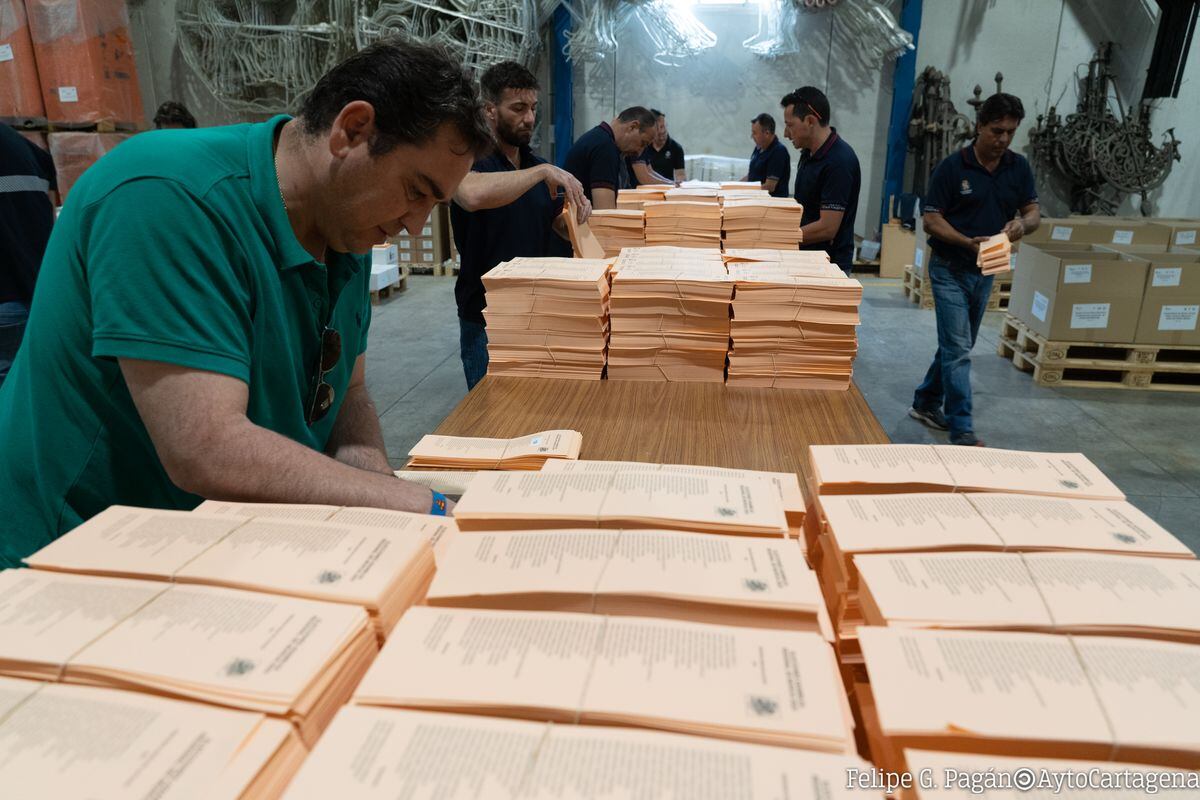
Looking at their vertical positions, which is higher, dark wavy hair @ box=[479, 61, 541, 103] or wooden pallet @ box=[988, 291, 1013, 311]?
dark wavy hair @ box=[479, 61, 541, 103]

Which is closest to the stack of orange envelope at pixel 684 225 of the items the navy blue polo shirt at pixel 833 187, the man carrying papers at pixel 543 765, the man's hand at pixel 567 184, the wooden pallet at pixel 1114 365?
the man's hand at pixel 567 184

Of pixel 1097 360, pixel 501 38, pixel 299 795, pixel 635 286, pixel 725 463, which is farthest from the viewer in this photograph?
pixel 501 38

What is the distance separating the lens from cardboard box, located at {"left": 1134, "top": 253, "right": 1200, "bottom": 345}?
16.1 feet

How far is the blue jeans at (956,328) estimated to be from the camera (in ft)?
14.2

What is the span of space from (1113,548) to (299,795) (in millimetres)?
1042

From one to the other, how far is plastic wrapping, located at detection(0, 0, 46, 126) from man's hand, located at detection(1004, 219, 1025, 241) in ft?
25.2

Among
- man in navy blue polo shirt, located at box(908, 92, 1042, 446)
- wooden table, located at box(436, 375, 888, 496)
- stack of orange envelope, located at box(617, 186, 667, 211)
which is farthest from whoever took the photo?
man in navy blue polo shirt, located at box(908, 92, 1042, 446)

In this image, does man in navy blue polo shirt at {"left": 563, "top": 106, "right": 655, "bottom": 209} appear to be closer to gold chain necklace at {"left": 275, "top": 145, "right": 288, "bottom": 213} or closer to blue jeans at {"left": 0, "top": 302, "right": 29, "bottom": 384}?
blue jeans at {"left": 0, "top": 302, "right": 29, "bottom": 384}

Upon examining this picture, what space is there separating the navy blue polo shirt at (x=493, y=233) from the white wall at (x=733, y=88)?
20.4 ft

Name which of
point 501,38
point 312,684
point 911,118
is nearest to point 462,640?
point 312,684

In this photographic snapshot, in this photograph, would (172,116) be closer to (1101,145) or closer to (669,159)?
(669,159)

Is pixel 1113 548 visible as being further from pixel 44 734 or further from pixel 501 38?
pixel 501 38

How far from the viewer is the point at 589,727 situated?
2.27 ft

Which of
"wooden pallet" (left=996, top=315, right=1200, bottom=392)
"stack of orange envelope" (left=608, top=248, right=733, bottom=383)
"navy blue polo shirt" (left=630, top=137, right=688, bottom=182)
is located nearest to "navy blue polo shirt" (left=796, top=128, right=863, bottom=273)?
"wooden pallet" (left=996, top=315, right=1200, bottom=392)
